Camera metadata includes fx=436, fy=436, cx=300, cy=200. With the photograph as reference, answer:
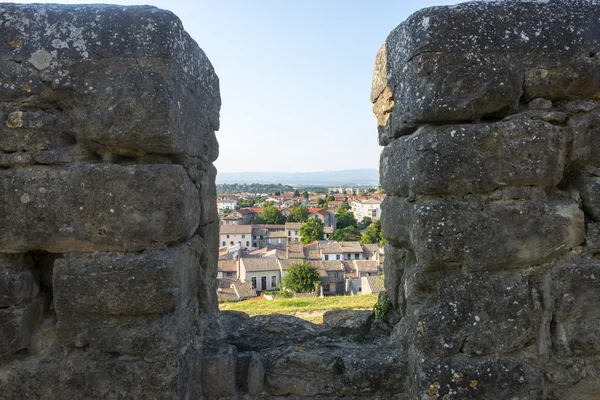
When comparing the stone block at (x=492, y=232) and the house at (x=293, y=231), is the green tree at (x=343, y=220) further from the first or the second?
the stone block at (x=492, y=232)

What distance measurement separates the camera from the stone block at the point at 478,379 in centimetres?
226

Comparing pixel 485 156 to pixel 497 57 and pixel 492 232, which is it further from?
pixel 497 57

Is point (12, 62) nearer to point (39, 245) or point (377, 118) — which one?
point (39, 245)

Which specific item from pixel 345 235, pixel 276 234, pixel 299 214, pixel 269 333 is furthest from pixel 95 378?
pixel 299 214

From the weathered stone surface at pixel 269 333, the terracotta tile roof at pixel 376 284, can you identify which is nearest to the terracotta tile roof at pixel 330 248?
the terracotta tile roof at pixel 376 284

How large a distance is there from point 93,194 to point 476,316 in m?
2.06

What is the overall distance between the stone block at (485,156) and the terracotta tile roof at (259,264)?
2839cm

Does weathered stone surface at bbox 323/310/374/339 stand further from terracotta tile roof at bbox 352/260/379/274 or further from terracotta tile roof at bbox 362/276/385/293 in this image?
terracotta tile roof at bbox 352/260/379/274

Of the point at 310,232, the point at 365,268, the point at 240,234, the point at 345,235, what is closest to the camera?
the point at 365,268

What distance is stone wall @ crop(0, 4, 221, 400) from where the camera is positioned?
2205mm

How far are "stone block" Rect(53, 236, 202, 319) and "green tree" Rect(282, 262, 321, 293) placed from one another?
23.0m

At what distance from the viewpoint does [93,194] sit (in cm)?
221

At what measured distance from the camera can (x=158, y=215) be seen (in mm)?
2246

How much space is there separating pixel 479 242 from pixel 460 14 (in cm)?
117
